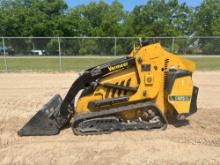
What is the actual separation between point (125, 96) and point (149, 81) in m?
0.49

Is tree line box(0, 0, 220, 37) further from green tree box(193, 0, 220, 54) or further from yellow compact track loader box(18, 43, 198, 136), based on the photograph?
yellow compact track loader box(18, 43, 198, 136)

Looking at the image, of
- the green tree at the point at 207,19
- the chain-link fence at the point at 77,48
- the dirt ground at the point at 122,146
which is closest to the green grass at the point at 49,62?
the chain-link fence at the point at 77,48

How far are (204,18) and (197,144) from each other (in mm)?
55562

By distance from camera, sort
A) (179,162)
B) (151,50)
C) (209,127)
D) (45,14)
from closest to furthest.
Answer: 1. (179,162)
2. (151,50)
3. (209,127)
4. (45,14)

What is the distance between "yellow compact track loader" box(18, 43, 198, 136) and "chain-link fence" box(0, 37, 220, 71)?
49.6 ft

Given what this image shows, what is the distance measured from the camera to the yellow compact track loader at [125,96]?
647cm

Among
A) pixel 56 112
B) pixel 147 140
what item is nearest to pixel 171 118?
pixel 147 140

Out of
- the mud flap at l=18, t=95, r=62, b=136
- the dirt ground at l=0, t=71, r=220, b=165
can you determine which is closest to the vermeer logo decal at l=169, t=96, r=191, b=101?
the dirt ground at l=0, t=71, r=220, b=165

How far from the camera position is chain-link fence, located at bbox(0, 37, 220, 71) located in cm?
2212

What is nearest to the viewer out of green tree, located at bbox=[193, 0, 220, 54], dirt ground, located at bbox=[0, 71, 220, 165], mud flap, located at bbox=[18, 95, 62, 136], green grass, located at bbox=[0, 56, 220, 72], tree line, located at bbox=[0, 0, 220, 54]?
dirt ground, located at bbox=[0, 71, 220, 165]

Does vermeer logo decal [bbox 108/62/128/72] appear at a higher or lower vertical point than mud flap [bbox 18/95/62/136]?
higher

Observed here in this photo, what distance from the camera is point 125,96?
21.5 ft

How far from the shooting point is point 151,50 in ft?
21.3

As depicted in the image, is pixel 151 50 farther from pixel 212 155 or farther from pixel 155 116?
pixel 212 155
